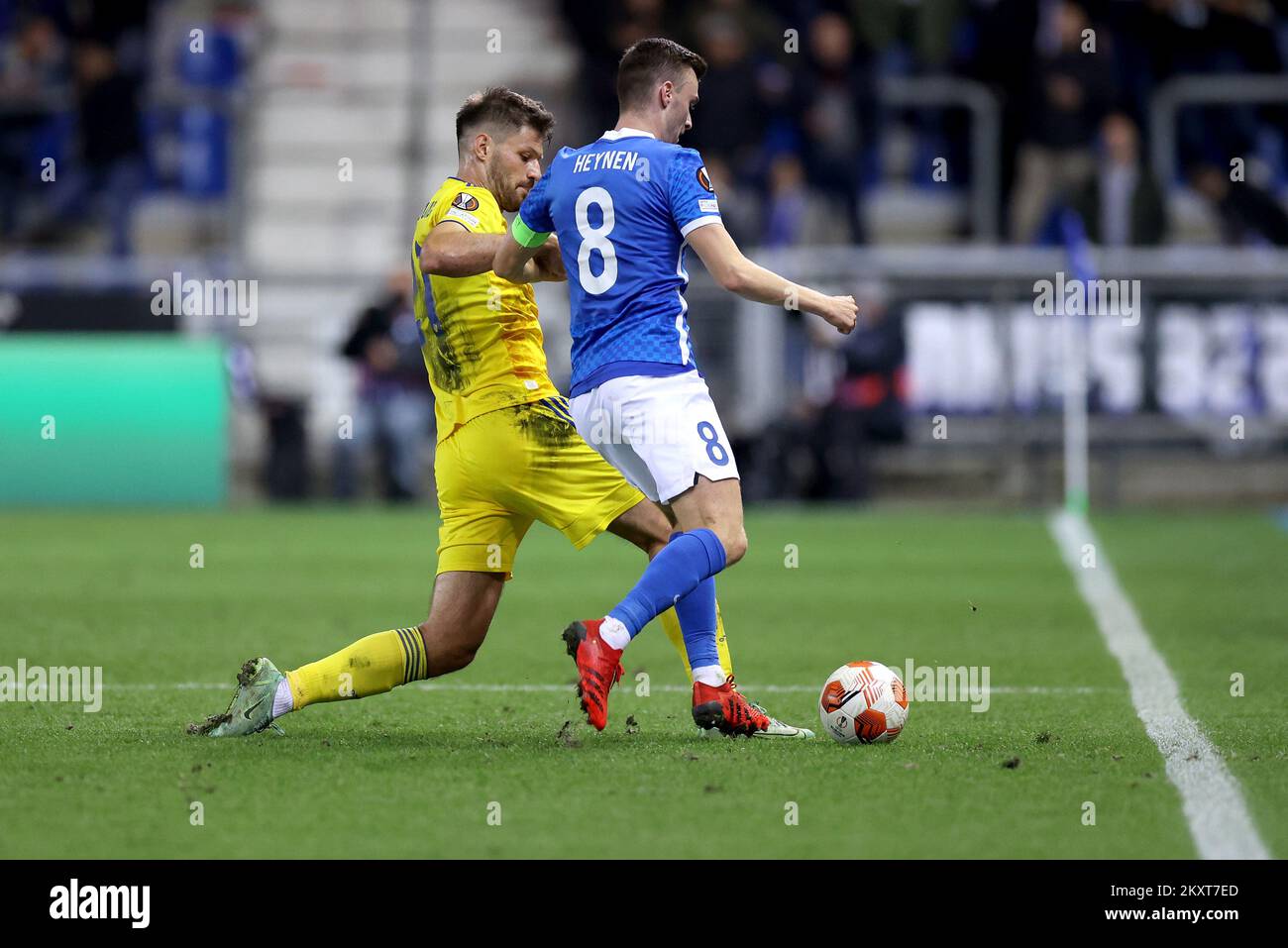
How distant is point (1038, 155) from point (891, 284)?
2.65 metres

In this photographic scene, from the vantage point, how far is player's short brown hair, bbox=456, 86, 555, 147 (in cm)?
669

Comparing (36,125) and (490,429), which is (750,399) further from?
(490,429)

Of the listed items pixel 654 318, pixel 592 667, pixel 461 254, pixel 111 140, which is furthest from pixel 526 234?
pixel 111 140

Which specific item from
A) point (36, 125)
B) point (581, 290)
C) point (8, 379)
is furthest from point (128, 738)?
point (36, 125)

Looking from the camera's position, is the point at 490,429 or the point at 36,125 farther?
the point at 36,125

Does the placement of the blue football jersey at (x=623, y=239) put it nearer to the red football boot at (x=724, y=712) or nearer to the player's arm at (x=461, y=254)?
the player's arm at (x=461, y=254)

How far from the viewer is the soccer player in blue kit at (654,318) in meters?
6.16

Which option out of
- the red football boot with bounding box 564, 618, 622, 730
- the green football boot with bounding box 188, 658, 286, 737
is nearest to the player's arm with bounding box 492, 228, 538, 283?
the red football boot with bounding box 564, 618, 622, 730

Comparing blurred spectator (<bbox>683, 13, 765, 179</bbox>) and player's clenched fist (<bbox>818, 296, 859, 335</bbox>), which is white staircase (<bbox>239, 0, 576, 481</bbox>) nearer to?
blurred spectator (<bbox>683, 13, 765, 179</bbox>)

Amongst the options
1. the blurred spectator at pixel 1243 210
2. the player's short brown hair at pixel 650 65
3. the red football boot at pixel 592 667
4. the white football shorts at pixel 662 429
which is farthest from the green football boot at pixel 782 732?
the blurred spectator at pixel 1243 210

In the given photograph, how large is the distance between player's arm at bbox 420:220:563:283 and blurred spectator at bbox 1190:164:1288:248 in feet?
45.3

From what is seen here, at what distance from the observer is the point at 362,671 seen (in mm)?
6465
